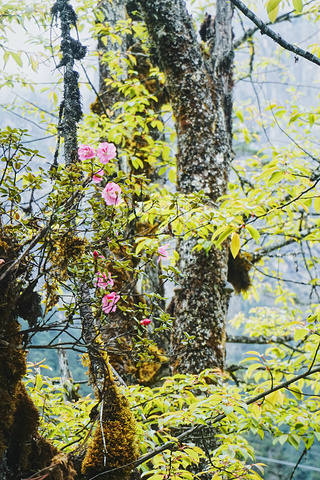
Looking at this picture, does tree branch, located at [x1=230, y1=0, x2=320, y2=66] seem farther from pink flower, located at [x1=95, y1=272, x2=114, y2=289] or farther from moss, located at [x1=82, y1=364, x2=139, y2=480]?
moss, located at [x1=82, y1=364, x2=139, y2=480]

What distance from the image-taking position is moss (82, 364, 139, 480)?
1.22 metres

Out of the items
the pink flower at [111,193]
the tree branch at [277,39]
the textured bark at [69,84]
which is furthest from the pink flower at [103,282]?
the tree branch at [277,39]

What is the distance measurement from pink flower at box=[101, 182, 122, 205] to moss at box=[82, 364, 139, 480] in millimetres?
582

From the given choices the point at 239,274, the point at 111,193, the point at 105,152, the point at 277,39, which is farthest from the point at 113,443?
the point at 239,274

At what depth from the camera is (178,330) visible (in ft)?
7.29

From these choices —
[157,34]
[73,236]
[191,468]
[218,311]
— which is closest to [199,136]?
[157,34]

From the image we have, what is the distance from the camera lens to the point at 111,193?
4.22 feet

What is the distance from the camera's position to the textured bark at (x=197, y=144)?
2184 millimetres

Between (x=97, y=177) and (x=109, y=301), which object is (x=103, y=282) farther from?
(x=97, y=177)

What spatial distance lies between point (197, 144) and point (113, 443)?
198cm

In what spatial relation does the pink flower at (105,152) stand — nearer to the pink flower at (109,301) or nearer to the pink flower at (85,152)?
the pink flower at (85,152)

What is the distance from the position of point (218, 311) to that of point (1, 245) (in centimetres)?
147

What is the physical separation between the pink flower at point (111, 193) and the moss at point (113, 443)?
58 centimetres

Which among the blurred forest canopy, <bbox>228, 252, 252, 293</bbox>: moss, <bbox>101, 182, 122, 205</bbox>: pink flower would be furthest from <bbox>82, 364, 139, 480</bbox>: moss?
<bbox>228, 252, 252, 293</bbox>: moss
